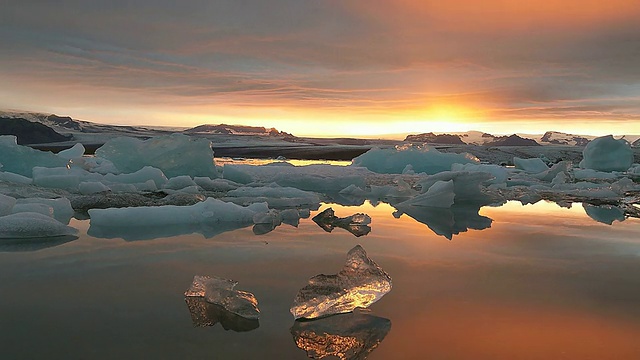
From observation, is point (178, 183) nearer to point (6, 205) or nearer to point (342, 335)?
point (6, 205)

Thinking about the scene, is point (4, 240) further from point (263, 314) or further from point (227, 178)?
point (227, 178)

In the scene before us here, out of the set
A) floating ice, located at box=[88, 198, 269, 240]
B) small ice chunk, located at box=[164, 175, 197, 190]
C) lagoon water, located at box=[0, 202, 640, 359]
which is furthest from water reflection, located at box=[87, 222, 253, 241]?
small ice chunk, located at box=[164, 175, 197, 190]

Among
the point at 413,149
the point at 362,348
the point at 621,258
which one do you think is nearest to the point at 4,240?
the point at 362,348

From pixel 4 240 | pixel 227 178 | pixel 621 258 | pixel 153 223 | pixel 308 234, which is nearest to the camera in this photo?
pixel 621 258

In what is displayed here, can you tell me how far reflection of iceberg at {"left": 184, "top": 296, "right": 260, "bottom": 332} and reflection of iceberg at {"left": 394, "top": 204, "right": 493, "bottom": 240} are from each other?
2781mm

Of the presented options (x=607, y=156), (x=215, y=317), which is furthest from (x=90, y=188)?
(x=607, y=156)

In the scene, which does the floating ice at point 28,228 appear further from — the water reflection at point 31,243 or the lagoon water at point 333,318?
the lagoon water at point 333,318

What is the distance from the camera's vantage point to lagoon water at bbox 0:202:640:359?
1866mm

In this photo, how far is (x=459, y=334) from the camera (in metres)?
2.03

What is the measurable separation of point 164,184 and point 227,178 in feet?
7.62

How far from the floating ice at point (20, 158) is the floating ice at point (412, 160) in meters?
11.4

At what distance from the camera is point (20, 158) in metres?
10.1

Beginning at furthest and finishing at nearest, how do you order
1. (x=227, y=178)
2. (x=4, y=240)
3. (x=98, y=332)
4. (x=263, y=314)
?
(x=227, y=178), (x=4, y=240), (x=263, y=314), (x=98, y=332)

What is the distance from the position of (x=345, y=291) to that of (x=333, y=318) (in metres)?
0.17
